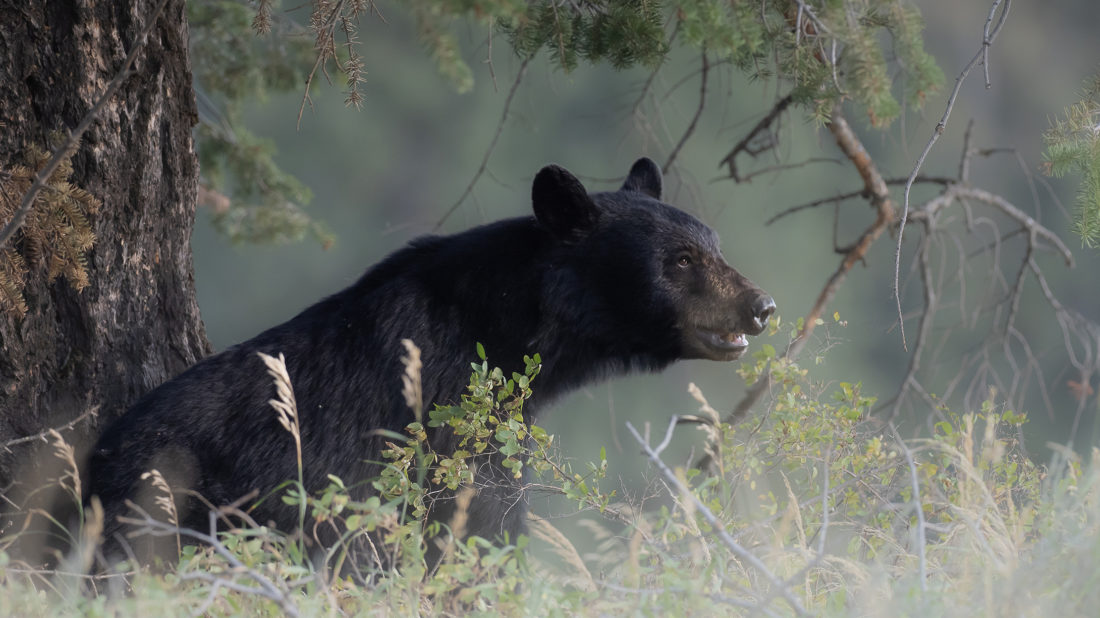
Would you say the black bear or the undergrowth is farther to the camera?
the black bear

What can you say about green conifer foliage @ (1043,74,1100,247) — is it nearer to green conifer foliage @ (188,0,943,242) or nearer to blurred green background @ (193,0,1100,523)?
green conifer foliage @ (188,0,943,242)

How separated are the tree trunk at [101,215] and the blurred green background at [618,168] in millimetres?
14498

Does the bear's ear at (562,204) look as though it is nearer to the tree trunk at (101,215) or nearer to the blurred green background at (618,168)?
the tree trunk at (101,215)

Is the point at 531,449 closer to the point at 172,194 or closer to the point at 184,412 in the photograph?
the point at 184,412

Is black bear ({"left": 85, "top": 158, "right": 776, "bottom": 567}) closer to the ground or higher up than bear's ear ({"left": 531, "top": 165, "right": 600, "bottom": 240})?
closer to the ground

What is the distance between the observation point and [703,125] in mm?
21969

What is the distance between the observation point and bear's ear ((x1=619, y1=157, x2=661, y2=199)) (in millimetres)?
4156

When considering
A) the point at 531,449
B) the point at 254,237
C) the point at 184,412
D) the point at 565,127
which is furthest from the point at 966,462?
the point at 565,127

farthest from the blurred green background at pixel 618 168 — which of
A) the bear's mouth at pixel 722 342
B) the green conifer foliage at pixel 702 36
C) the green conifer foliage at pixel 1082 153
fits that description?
the green conifer foliage at pixel 1082 153

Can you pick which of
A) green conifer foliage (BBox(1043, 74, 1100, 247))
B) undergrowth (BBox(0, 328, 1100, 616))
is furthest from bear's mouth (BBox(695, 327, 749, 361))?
green conifer foliage (BBox(1043, 74, 1100, 247))

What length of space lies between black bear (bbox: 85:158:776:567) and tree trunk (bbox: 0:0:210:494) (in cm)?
39

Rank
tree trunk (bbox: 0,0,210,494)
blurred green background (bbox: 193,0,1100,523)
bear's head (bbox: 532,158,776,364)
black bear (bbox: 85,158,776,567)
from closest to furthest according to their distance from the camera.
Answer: black bear (bbox: 85,158,776,567)
tree trunk (bbox: 0,0,210,494)
bear's head (bbox: 532,158,776,364)
blurred green background (bbox: 193,0,1100,523)

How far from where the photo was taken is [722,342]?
3.58m

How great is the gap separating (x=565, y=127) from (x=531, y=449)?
690 inches
